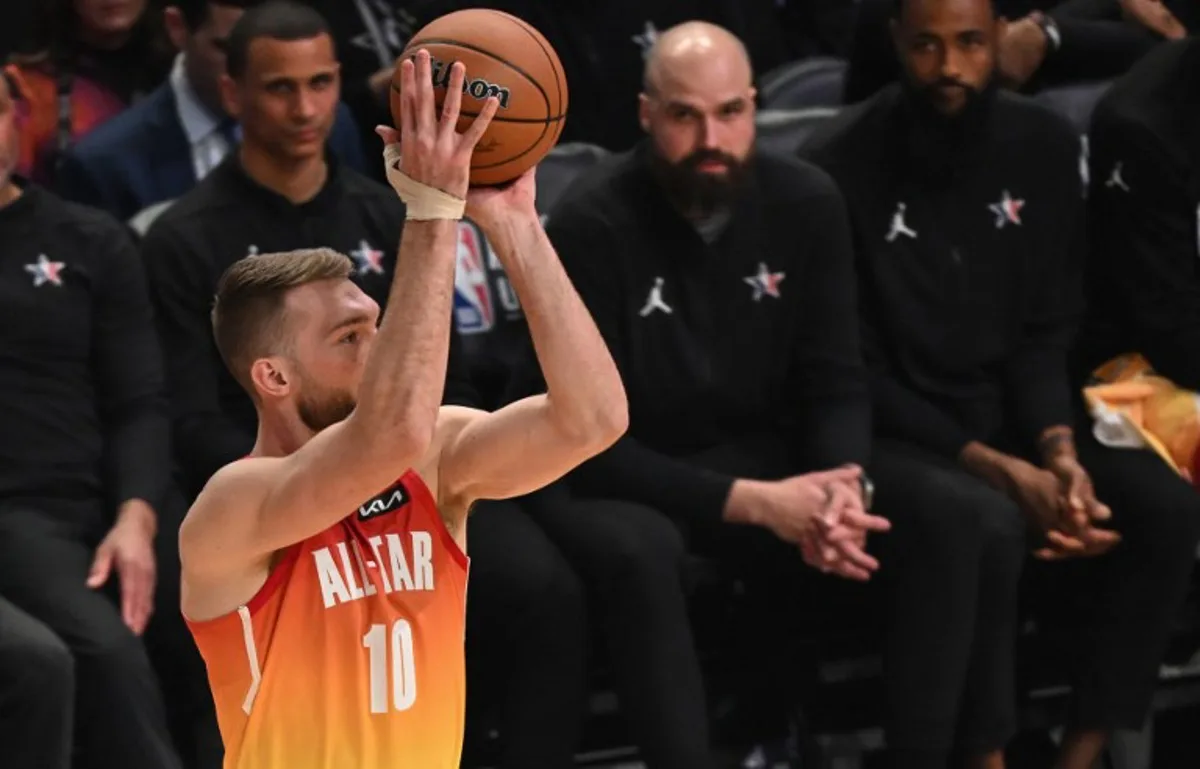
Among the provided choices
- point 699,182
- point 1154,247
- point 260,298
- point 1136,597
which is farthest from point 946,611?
point 260,298

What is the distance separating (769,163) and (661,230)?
1.25ft

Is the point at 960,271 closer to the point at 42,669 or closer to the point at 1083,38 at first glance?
the point at 1083,38

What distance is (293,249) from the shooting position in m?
5.32

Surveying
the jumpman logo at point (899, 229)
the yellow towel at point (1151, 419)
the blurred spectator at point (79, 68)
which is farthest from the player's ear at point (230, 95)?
the yellow towel at point (1151, 419)

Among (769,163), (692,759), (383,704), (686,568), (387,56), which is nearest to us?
(383,704)

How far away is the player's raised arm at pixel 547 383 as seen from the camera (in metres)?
3.18

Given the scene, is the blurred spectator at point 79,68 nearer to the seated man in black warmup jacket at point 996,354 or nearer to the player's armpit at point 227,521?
the seated man in black warmup jacket at point 996,354

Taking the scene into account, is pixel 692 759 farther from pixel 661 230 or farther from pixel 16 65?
pixel 16 65

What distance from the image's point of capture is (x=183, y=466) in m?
5.31

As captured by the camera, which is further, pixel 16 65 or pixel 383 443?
pixel 16 65

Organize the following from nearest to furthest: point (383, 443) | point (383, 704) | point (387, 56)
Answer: point (383, 443) < point (383, 704) < point (387, 56)

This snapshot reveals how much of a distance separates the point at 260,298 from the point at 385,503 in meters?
0.40

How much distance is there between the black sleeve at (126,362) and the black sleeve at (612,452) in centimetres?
89

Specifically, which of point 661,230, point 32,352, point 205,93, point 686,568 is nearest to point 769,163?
point 661,230
